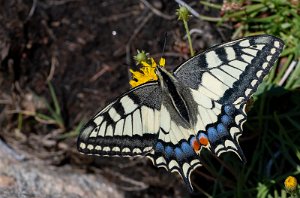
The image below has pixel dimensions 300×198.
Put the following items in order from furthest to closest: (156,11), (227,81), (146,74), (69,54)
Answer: (69,54) → (156,11) → (146,74) → (227,81)

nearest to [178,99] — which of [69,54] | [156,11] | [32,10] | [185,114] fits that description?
[185,114]

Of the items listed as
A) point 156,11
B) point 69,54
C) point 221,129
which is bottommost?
point 69,54

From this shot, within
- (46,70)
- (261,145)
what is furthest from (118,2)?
(261,145)

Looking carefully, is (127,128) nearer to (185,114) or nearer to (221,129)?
(185,114)

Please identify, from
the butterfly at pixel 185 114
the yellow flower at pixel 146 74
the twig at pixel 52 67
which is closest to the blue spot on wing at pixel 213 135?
A: the butterfly at pixel 185 114

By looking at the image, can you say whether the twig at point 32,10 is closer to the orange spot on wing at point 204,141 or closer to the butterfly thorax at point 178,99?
the butterfly thorax at point 178,99


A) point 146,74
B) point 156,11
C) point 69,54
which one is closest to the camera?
point 146,74

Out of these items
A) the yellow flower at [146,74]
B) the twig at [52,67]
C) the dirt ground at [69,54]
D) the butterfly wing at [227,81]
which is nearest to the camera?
the butterfly wing at [227,81]

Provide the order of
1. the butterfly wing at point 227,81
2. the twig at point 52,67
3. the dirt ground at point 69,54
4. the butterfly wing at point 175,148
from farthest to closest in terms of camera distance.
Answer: the twig at point 52,67 < the dirt ground at point 69,54 < the butterfly wing at point 175,148 < the butterfly wing at point 227,81
